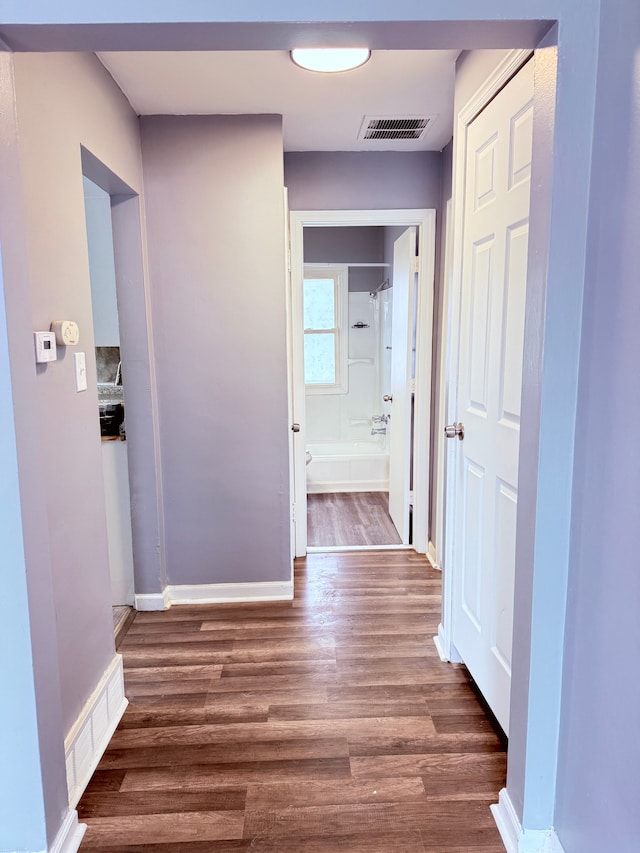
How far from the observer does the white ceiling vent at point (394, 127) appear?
2.56m

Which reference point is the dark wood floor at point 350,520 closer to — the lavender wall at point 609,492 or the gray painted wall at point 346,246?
the gray painted wall at point 346,246

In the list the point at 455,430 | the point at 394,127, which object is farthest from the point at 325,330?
the point at 455,430

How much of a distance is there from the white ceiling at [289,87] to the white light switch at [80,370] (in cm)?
114

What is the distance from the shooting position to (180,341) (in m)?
2.63

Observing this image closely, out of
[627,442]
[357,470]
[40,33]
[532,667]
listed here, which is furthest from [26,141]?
[357,470]

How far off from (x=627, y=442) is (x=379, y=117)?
2.13 meters

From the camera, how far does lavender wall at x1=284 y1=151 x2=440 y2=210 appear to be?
2.99 meters

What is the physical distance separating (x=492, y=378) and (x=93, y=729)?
1.71 meters

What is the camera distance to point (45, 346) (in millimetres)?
1430

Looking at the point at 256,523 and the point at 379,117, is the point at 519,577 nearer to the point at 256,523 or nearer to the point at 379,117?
the point at 256,523

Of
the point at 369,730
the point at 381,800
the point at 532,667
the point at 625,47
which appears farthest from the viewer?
the point at 369,730

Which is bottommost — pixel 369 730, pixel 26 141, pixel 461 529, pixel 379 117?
pixel 369 730

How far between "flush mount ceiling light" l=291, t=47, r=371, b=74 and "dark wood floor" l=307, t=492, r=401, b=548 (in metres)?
2.60

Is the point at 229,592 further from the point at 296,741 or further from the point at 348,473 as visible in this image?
the point at 348,473
